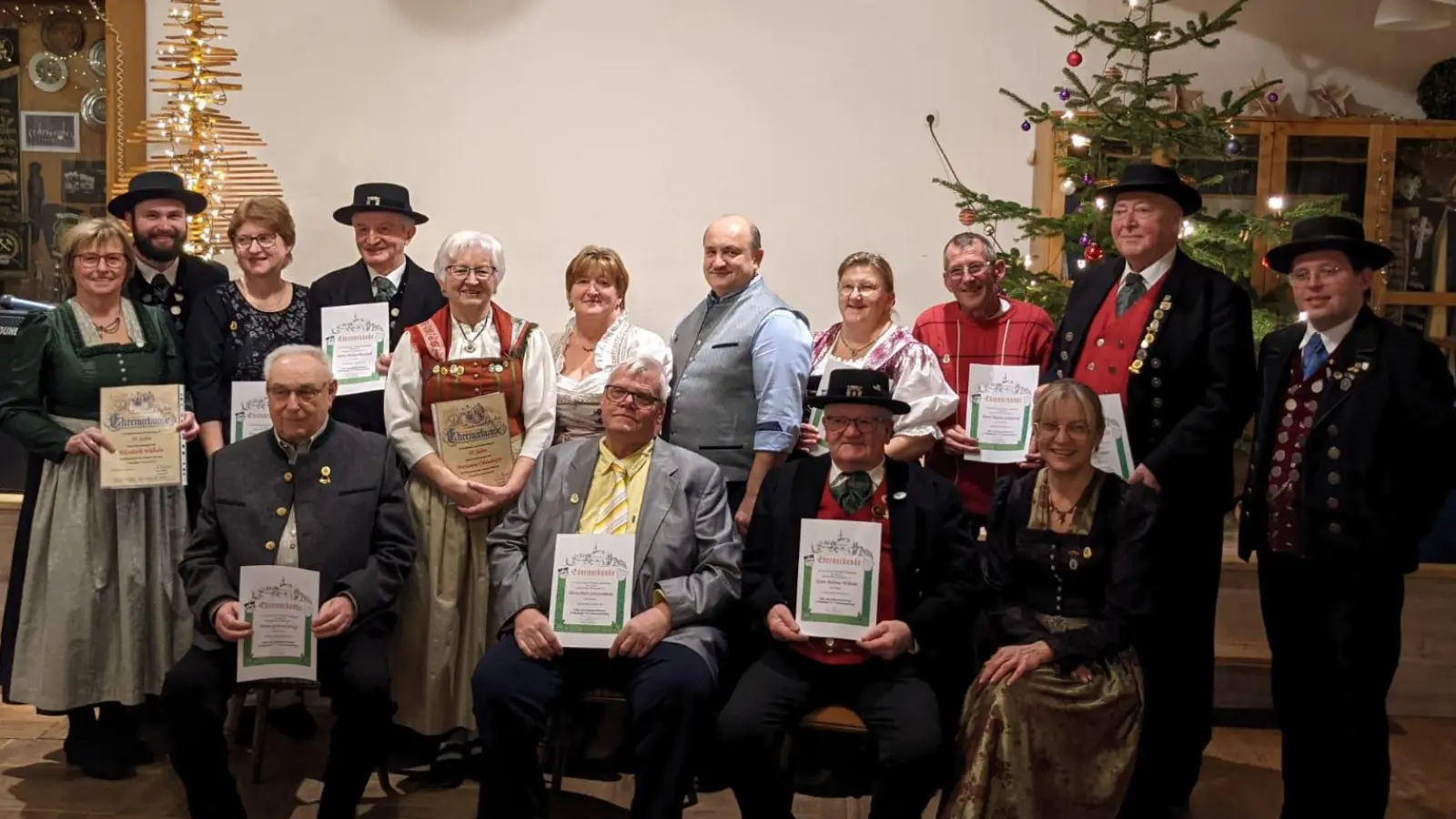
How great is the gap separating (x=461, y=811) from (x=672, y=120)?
310 centimetres

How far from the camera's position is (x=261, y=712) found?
3332 mm

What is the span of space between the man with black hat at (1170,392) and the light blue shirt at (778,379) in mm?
729

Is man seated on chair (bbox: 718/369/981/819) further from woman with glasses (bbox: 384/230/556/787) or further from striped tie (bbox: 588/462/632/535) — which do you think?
woman with glasses (bbox: 384/230/556/787)

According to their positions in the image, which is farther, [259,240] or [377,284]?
[377,284]

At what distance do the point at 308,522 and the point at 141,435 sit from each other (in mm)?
656

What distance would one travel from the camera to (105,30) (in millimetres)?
5262

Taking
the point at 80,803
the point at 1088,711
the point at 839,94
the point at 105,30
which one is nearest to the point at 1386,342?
the point at 1088,711

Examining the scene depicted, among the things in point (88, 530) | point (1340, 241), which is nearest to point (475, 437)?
point (88, 530)

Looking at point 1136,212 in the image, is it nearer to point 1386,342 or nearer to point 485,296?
point 1386,342

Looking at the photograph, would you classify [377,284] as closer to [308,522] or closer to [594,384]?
[594,384]

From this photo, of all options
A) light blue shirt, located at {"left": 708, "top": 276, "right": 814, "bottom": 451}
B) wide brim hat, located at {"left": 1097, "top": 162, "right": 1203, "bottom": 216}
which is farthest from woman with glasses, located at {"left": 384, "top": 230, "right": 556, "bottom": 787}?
wide brim hat, located at {"left": 1097, "top": 162, "right": 1203, "bottom": 216}

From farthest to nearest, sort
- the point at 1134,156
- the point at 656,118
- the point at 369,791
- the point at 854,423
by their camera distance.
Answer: the point at 656,118 < the point at 1134,156 < the point at 369,791 < the point at 854,423

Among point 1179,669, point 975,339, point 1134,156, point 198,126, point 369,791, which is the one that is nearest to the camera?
point 1179,669

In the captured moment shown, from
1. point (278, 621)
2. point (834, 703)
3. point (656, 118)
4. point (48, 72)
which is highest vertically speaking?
point (48, 72)
